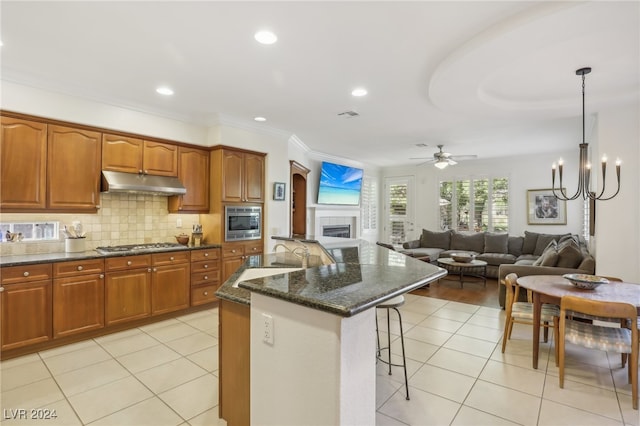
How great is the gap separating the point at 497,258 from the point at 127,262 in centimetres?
637

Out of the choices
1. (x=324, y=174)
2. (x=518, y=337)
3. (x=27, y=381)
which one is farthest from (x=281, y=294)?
(x=324, y=174)

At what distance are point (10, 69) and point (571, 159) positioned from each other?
8.81 m

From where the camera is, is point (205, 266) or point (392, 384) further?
point (205, 266)

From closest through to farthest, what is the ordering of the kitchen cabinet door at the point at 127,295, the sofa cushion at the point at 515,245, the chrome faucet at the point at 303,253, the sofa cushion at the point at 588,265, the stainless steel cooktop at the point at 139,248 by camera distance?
the chrome faucet at the point at 303,253
the kitchen cabinet door at the point at 127,295
the stainless steel cooktop at the point at 139,248
the sofa cushion at the point at 588,265
the sofa cushion at the point at 515,245

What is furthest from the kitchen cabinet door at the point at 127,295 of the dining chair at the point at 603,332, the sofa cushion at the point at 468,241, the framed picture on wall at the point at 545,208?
the framed picture on wall at the point at 545,208

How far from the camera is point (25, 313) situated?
117 inches

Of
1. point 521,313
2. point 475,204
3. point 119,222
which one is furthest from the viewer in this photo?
point 475,204

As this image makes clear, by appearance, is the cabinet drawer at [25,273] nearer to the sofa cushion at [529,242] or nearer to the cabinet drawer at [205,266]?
the cabinet drawer at [205,266]

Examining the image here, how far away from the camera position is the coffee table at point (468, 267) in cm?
585

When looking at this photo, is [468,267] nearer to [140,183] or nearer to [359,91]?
[359,91]

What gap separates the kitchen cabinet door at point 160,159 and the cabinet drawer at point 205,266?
3.94ft

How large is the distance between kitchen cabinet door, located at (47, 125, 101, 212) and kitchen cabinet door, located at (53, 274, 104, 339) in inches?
30.2

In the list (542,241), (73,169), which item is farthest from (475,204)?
(73,169)

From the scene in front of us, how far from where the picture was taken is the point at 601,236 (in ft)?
11.9
